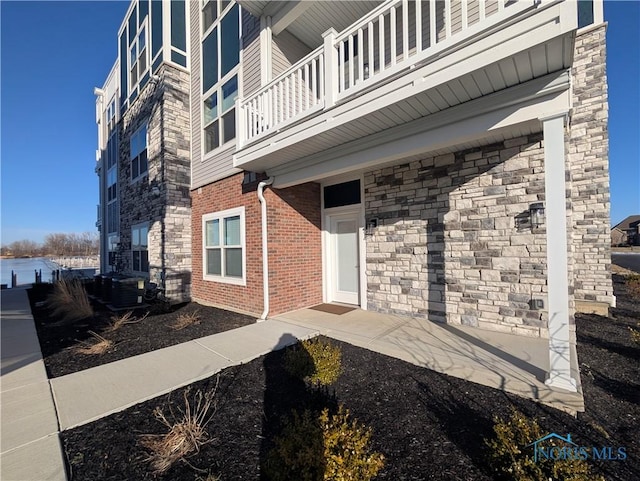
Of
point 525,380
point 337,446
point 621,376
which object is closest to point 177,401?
point 337,446

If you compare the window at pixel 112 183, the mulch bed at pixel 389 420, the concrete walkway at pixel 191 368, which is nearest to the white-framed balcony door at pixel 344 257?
the concrete walkway at pixel 191 368

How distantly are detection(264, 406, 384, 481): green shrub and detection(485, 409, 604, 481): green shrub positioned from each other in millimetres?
777

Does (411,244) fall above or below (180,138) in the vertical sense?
below

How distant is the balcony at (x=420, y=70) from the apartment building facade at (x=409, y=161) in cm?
2

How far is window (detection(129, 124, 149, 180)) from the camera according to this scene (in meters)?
9.46

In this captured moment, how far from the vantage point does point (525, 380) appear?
3029mm

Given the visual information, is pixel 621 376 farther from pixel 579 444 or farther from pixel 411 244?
pixel 411 244

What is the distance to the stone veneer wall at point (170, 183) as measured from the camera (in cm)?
799

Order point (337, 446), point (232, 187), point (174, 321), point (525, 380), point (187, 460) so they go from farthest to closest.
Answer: point (232, 187), point (174, 321), point (525, 380), point (187, 460), point (337, 446)

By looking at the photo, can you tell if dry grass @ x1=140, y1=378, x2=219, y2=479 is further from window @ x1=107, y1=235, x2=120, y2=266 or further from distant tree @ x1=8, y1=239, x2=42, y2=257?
distant tree @ x1=8, y1=239, x2=42, y2=257

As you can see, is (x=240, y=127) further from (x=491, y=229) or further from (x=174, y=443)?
(x=174, y=443)

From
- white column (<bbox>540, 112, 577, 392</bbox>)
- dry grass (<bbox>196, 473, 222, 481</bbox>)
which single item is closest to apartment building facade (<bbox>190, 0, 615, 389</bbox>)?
white column (<bbox>540, 112, 577, 392</bbox>)

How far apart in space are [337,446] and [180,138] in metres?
9.02

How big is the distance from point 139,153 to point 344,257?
27.7ft
